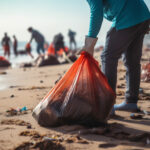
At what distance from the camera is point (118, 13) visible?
7.81 feet

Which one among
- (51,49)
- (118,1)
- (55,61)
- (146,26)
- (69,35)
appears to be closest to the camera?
(118,1)

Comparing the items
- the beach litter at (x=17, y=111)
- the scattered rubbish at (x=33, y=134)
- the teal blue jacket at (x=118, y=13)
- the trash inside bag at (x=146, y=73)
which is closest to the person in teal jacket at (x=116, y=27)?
the teal blue jacket at (x=118, y=13)

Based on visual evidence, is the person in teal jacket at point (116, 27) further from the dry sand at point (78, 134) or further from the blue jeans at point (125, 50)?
the dry sand at point (78, 134)

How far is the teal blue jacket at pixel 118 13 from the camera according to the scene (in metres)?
2.30

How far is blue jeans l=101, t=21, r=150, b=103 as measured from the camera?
7.99ft

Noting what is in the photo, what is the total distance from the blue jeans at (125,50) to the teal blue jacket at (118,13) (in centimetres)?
7

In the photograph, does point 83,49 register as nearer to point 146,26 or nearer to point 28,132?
point 146,26

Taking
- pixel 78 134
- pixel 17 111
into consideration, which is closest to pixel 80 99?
pixel 78 134

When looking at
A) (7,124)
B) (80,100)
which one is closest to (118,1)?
(80,100)

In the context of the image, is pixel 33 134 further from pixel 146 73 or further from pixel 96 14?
pixel 146 73

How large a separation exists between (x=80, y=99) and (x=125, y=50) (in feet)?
2.52

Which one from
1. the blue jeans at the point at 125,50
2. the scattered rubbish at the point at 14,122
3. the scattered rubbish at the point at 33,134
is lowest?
the scattered rubbish at the point at 14,122

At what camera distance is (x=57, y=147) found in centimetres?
180

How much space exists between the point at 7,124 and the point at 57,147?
0.88 m
